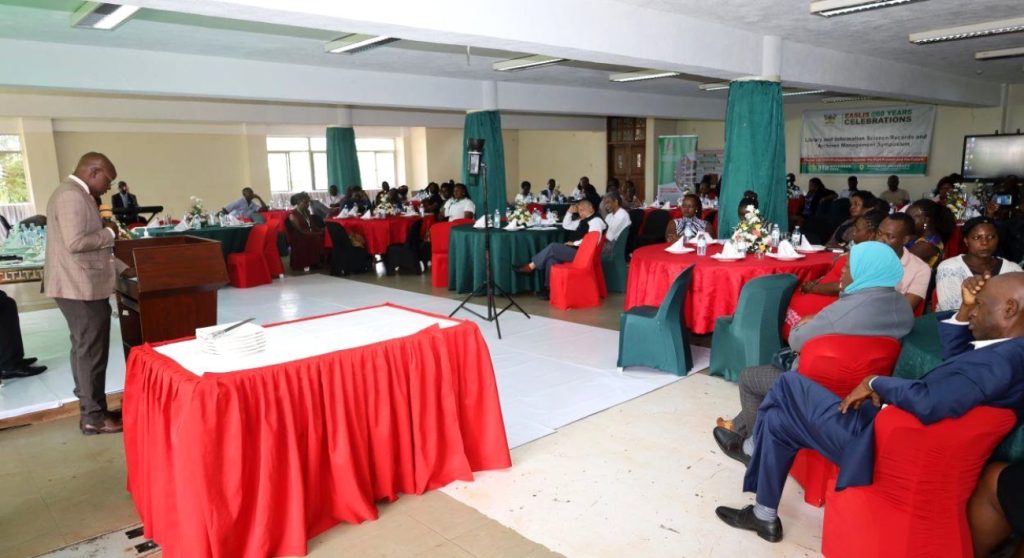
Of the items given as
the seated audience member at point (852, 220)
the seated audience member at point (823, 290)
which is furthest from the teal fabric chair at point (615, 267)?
the seated audience member at point (823, 290)

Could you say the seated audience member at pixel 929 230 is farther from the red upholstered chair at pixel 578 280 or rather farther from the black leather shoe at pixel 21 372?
the black leather shoe at pixel 21 372

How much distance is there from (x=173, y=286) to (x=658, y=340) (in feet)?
11.0

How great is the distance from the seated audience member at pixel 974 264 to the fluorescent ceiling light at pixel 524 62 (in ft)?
17.7

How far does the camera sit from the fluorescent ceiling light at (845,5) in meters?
5.43

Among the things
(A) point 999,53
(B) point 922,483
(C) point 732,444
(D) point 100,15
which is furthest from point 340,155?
(B) point 922,483

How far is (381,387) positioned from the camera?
2805mm

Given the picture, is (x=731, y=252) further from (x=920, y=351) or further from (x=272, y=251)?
(x=272, y=251)

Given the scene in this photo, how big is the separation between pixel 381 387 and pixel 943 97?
36.9 ft

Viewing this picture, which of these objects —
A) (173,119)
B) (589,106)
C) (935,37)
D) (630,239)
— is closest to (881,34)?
(935,37)

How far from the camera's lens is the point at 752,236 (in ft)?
17.6

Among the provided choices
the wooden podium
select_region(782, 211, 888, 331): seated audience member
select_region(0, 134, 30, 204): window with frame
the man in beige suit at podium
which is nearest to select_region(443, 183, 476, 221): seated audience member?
the wooden podium

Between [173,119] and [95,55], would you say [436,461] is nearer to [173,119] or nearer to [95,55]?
[95,55]

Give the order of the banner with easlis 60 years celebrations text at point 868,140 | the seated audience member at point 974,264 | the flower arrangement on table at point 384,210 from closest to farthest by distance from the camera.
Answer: the seated audience member at point 974,264 → the flower arrangement on table at point 384,210 → the banner with easlis 60 years celebrations text at point 868,140

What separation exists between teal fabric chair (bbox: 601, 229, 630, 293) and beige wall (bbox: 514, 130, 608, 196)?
1151cm
